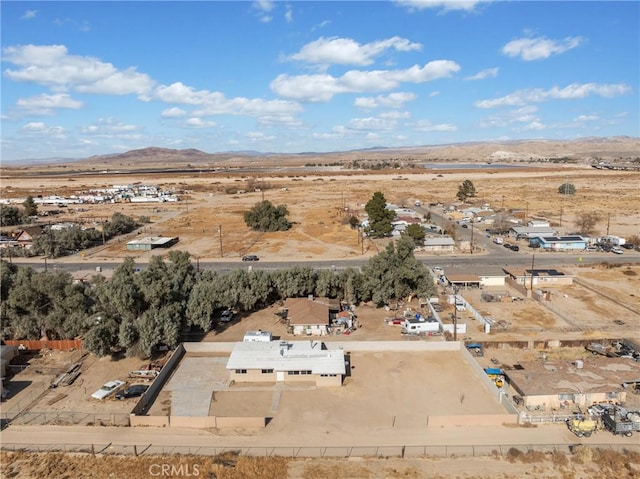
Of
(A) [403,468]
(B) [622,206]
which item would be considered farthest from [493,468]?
(B) [622,206]

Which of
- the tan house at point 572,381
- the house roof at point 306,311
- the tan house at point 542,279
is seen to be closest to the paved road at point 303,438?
the tan house at point 572,381

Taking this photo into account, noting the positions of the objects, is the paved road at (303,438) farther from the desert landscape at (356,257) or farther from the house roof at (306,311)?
the house roof at (306,311)

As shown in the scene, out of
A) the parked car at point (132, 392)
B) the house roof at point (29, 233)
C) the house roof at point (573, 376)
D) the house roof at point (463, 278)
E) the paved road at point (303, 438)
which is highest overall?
the house roof at point (29, 233)

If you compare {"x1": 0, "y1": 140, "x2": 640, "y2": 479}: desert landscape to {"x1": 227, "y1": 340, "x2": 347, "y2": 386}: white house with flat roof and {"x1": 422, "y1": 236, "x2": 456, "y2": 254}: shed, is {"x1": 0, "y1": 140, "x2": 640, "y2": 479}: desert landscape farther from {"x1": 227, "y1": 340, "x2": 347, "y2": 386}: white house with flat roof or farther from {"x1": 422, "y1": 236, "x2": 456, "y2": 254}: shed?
{"x1": 422, "y1": 236, "x2": 456, "y2": 254}: shed

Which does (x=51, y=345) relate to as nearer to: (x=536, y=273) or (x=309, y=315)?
(x=309, y=315)

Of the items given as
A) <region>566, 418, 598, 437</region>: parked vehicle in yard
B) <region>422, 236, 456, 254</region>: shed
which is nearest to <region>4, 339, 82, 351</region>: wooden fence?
<region>566, 418, 598, 437</region>: parked vehicle in yard

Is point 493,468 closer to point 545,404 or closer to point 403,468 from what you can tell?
point 403,468
